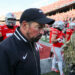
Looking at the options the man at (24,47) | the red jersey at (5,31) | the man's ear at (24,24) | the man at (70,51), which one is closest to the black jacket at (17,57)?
the man at (24,47)

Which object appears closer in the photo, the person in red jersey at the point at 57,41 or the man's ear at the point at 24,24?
the man's ear at the point at 24,24

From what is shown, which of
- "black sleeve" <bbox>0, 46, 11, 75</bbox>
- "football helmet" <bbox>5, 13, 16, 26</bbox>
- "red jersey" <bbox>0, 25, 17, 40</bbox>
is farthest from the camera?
"football helmet" <bbox>5, 13, 16, 26</bbox>

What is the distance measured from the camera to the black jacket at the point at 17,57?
4.12 ft

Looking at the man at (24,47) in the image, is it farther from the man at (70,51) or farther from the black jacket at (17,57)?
the man at (70,51)

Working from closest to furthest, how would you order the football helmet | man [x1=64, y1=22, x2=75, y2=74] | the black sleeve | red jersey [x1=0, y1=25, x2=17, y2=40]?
the black sleeve
man [x1=64, y1=22, x2=75, y2=74]
red jersey [x1=0, y1=25, x2=17, y2=40]
the football helmet

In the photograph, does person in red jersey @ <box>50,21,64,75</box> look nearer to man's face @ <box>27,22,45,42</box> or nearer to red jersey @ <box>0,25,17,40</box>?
red jersey @ <box>0,25,17,40</box>

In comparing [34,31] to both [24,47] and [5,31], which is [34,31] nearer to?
[24,47]

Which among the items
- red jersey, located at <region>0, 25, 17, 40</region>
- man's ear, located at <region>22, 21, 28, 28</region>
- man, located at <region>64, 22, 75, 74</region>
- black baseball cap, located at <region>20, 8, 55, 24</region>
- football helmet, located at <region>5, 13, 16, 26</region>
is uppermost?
black baseball cap, located at <region>20, 8, 55, 24</region>

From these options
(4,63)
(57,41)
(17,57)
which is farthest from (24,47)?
(57,41)

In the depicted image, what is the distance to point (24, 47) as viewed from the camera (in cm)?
138

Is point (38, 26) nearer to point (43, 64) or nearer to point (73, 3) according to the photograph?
point (43, 64)

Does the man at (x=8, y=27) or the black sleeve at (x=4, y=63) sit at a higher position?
the black sleeve at (x=4, y=63)

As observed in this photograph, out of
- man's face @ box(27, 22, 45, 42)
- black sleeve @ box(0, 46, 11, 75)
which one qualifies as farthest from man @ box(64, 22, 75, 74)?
black sleeve @ box(0, 46, 11, 75)

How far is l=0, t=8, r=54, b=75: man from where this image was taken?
126 centimetres
